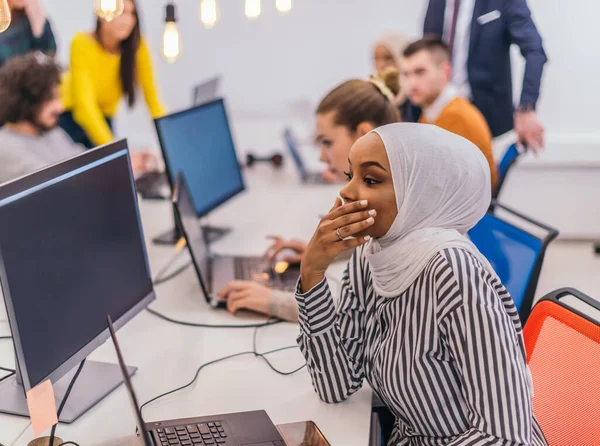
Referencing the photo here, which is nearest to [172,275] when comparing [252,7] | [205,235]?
[205,235]

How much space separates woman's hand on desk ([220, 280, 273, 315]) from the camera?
1.71 m

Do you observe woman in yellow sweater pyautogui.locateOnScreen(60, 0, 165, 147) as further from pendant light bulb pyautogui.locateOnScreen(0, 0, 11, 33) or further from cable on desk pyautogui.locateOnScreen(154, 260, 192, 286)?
pendant light bulb pyautogui.locateOnScreen(0, 0, 11, 33)

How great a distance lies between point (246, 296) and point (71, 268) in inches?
23.0

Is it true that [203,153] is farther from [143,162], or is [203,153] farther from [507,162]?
[507,162]

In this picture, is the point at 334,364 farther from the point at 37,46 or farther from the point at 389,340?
the point at 37,46

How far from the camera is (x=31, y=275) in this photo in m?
1.11

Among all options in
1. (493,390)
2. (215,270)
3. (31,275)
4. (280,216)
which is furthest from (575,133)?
(31,275)

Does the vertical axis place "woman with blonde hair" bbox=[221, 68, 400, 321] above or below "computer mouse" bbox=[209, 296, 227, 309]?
above

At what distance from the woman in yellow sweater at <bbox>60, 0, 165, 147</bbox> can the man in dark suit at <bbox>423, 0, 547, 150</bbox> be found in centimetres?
142

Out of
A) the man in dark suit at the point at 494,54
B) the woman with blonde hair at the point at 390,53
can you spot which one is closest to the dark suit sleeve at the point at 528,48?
the man in dark suit at the point at 494,54

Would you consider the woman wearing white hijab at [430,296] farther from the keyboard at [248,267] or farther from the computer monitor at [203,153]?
the computer monitor at [203,153]

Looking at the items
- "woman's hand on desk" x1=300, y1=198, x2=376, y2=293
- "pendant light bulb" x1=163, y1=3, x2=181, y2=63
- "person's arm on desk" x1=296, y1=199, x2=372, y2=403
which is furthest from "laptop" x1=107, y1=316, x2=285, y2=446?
"pendant light bulb" x1=163, y1=3, x2=181, y2=63

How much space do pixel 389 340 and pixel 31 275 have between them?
620 mm

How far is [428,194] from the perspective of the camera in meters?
1.16
